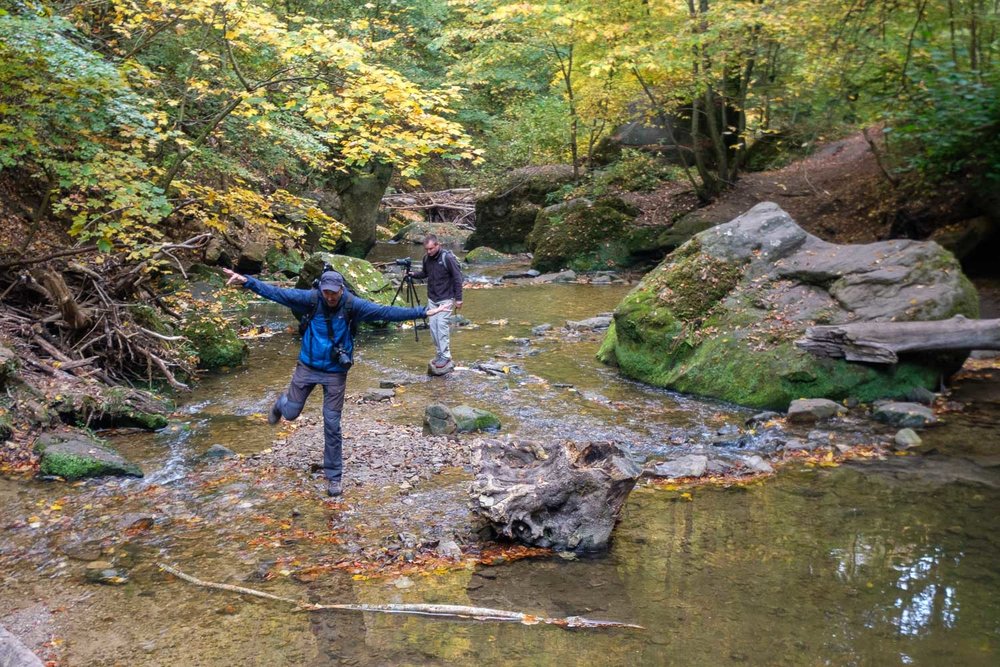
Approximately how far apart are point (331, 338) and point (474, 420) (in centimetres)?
247

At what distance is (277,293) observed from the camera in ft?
20.8

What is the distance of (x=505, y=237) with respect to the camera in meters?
26.3

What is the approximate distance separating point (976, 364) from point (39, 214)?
1294 centimetres

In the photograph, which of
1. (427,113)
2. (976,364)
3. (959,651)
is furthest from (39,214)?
(976,364)

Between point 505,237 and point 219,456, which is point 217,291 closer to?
point 219,456

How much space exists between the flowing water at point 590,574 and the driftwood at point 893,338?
2.87ft

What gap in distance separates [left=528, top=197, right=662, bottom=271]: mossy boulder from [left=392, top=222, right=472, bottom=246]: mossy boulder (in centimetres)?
751

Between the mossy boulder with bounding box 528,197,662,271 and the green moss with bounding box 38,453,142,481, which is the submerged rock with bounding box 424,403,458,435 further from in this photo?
the mossy boulder with bounding box 528,197,662,271

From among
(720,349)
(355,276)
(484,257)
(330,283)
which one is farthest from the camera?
(484,257)

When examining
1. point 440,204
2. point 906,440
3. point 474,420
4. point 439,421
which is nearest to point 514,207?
point 440,204

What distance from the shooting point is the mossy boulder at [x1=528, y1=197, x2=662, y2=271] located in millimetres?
21516

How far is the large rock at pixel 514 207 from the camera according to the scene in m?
25.9

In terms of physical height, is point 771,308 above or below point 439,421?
above

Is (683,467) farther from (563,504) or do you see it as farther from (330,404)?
(330,404)
